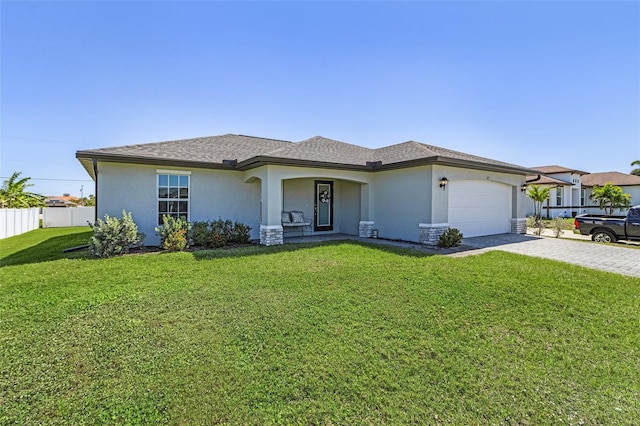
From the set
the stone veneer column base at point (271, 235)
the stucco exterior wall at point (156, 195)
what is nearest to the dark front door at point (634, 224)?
the stone veneer column base at point (271, 235)

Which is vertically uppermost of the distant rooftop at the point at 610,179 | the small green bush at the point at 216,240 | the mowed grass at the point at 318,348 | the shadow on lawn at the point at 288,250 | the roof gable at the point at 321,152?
the distant rooftop at the point at 610,179

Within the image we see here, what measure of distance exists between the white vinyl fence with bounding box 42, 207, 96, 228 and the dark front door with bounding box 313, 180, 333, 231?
20356 mm

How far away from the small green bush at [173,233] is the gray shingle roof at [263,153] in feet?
6.92

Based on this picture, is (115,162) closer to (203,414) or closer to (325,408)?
(203,414)

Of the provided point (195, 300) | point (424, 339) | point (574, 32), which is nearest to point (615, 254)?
point (574, 32)

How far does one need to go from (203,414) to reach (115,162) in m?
9.82

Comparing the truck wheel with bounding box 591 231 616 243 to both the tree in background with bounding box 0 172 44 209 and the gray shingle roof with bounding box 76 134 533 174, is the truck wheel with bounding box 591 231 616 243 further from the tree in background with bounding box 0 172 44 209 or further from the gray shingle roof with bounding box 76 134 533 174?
the tree in background with bounding box 0 172 44 209

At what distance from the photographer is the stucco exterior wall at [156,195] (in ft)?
32.3

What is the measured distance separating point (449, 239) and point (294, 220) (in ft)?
20.4

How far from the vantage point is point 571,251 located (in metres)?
9.63

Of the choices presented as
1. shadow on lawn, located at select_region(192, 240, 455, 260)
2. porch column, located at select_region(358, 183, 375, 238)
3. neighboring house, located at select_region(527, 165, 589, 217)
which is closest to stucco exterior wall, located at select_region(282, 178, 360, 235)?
porch column, located at select_region(358, 183, 375, 238)

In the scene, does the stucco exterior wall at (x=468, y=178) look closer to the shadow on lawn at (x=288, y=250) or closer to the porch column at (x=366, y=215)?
the shadow on lawn at (x=288, y=250)

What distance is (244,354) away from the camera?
11.4ft

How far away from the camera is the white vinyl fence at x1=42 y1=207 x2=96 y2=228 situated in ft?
73.3
